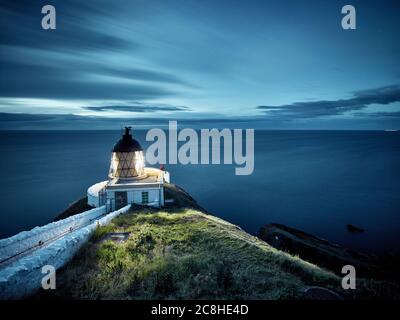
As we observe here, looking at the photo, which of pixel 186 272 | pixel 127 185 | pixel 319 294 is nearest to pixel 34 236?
pixel 186 272

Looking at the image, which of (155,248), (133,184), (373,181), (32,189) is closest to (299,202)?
(373,181)

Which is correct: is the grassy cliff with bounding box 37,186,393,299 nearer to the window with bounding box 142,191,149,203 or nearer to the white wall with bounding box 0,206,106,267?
the white wall with bounding box 0,206,106,267

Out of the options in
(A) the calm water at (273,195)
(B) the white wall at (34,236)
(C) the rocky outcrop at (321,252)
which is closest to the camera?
(B) the white wall at (34,236)

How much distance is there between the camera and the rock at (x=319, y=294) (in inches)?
216

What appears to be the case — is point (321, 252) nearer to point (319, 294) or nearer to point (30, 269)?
point (319, 294)

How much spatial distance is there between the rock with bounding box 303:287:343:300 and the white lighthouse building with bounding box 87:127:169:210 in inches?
528

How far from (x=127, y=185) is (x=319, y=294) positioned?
1434 centimetres

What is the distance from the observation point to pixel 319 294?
5.67 m

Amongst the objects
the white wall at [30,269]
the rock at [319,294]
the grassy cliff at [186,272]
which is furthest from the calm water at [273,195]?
the white wall at [30,269]

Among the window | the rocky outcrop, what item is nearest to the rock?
the rocky outcrop

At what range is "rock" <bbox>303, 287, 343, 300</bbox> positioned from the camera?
5.48 m

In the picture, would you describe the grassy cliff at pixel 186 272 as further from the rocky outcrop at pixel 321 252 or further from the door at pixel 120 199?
the rocky outcrop at pixel 321 252
